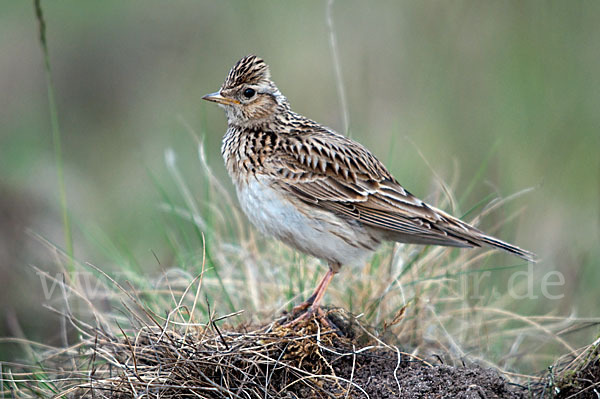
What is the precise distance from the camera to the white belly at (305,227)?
15.7ft

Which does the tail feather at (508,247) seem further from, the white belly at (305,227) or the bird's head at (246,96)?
the bird's head at (246,96)

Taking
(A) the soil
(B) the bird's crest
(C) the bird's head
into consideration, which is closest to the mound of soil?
(A) the soil

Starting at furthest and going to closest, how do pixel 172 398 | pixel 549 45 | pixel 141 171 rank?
1. pixel 141 171
2. pixel 549 45
3. pixel 172 398

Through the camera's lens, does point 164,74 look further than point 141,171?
Yes

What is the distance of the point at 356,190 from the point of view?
16.3 feet

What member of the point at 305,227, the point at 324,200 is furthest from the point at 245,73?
the point at 305,227

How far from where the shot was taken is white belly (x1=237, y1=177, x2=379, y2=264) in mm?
4773

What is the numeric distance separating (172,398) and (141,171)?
23.3 feet

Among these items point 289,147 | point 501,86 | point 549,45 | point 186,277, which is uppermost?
point 549,45

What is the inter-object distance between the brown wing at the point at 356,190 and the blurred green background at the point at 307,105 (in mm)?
1058

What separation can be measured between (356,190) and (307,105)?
551cm

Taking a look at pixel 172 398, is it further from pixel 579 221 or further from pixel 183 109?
pixel 183 109

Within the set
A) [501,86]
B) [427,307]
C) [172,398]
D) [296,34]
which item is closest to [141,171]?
[296,34]

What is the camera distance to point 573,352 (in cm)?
418
